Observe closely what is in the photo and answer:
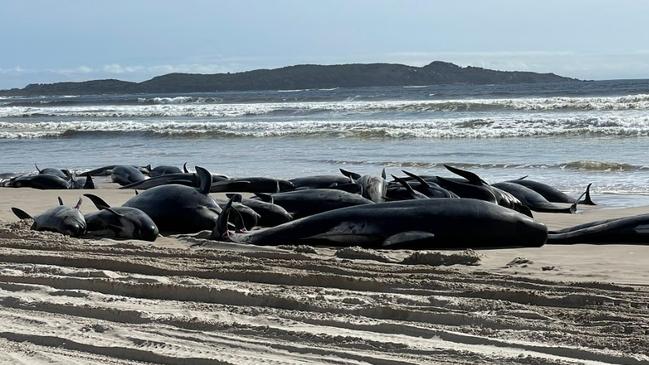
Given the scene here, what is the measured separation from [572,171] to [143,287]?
11.7 m

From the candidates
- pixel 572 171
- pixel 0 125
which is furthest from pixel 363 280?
pixel 0 125

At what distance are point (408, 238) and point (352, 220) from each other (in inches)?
22.9

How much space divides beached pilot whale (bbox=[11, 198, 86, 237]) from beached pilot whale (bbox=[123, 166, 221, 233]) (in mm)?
662

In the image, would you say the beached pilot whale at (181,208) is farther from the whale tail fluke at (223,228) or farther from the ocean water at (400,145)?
the ocean water at (400,145)

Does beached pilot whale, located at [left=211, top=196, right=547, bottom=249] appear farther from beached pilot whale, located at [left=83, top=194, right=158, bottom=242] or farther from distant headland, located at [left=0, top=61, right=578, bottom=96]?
distant headland, located at [left=0, top=61, right=578, bottom=96]

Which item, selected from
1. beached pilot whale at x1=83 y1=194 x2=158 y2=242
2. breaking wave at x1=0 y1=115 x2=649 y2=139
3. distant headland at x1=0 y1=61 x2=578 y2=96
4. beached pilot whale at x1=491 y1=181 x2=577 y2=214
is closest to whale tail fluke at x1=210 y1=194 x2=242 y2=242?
beached pilot whale at x1=83 y1=194 x2=158 y2=242

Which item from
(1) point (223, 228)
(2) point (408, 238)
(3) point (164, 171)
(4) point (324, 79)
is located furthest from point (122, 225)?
(4) point (324, 79)

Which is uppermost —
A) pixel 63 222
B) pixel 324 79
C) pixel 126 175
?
pixel 324 79

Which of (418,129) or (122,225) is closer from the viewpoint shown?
(122,225)

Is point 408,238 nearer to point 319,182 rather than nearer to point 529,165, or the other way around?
point 319,182

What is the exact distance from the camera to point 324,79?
110312 millimetres

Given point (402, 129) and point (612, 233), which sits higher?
point (612, 233)

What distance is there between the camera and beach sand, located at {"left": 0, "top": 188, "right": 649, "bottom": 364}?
449 centimetres

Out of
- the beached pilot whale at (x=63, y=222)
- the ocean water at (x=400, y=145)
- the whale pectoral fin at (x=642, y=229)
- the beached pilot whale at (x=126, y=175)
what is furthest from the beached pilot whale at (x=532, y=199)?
the beached pilot whale at (x=126, y=175)
